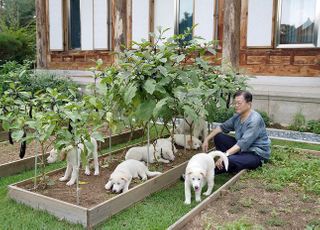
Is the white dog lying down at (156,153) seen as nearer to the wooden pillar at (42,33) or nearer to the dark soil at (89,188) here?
the dark soil at (89,188)

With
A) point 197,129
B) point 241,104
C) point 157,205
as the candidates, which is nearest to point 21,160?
point 157,205

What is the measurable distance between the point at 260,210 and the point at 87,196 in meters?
1.75

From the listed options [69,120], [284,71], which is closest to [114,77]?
[69,120]

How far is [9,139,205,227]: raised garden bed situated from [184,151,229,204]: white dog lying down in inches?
17.8

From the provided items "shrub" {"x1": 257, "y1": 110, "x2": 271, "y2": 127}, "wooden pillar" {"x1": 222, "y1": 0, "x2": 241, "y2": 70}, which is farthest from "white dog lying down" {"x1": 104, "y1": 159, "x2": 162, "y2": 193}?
"shrub" {"x1": 257, "y1": 110, "x2": 271, "y2": 127}

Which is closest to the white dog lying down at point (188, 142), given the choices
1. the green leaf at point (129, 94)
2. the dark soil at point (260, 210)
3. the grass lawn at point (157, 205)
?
the grass lawn at point (157, 205)

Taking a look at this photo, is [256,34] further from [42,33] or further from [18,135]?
[42,33]

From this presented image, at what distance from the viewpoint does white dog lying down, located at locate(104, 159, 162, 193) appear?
3.95 meters

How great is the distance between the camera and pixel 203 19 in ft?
33.6

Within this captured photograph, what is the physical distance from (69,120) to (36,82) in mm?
6915

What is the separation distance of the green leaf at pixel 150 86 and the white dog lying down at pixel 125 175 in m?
0.95

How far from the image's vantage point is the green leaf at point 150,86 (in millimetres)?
3815

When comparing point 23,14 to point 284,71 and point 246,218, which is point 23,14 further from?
point 246,218

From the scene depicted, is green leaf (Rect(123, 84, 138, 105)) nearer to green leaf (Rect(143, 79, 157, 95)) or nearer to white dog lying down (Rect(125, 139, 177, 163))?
green leaf (Rect(143, 79, 157, 95))
